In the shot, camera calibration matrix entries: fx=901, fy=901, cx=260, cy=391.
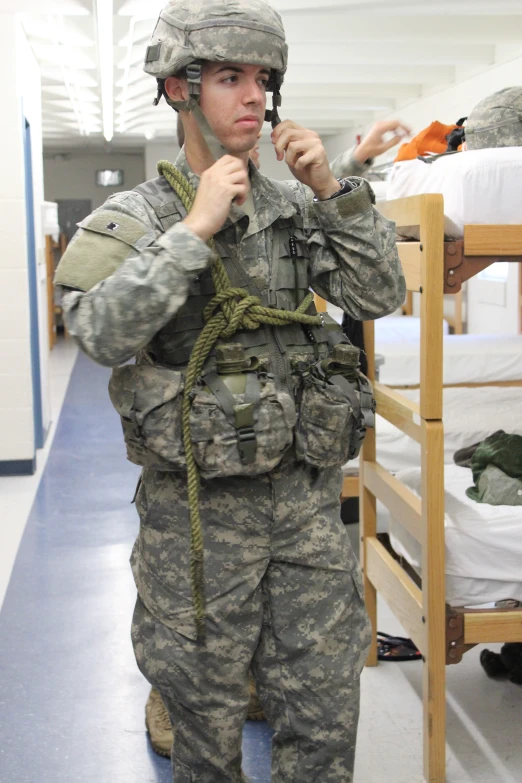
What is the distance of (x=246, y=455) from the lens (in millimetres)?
1520

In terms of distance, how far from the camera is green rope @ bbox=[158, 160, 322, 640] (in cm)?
155

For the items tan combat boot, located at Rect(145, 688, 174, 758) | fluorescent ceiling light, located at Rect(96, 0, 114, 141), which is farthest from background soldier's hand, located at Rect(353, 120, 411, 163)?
fluorescent ceiling light, located at Rect(96, 0, 114, 141)

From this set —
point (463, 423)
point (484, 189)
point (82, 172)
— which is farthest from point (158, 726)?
point (82, 172)

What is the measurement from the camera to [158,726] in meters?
2.55

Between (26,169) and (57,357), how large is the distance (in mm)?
5166

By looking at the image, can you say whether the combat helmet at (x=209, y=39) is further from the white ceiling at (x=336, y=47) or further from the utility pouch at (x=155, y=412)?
the white ceiling at (x=336, y=47)

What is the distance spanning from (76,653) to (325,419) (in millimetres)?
1927

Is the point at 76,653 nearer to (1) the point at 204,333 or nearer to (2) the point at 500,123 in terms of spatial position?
(1) the point at 204,333

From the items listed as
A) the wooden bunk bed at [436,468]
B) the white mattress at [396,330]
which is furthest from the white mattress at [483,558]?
the white mattress at [396,330]

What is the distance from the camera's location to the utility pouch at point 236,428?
4.99ft

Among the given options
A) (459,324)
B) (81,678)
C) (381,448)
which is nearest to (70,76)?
(459,324)

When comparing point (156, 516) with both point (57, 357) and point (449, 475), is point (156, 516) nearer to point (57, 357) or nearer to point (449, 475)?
point (449, 475)

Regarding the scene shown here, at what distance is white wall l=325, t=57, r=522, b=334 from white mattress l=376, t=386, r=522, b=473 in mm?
2658

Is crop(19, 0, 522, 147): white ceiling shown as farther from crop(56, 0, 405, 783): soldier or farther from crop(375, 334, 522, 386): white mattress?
crop(56, 0, 405, 783): soldier
